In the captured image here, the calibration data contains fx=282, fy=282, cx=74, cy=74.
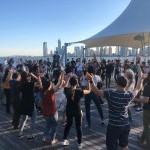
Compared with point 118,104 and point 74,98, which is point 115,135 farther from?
point 74,98

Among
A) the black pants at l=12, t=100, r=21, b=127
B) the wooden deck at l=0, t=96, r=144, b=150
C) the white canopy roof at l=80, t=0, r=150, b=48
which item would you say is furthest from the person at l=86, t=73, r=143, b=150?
the white canopy roof at l=80, t=0, r=150, b=48

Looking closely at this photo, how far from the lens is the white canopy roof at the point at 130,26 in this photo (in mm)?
13205

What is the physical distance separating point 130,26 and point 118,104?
10392mm

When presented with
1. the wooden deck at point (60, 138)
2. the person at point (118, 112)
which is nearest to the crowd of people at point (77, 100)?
the person at point (118, 112)

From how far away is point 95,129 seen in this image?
23.4 feet

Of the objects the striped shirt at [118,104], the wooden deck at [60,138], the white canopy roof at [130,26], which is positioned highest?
the white canopy roof at [130,26]

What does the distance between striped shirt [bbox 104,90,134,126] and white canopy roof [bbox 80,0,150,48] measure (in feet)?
29.5

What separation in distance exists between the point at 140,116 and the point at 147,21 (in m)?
6.30

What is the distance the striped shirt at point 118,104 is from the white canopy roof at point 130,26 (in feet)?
29.5

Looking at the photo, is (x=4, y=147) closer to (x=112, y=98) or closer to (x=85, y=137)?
(x=85, y=137)

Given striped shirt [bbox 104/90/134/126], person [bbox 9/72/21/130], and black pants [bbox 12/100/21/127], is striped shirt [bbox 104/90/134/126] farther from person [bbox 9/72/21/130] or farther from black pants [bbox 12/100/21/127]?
black pants [bbox 12/100/21/127]

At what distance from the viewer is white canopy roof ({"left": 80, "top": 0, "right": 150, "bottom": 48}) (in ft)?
43.3

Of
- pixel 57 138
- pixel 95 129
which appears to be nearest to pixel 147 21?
pixel 95 129

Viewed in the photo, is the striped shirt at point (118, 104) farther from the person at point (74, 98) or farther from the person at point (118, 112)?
the person at point (74, 98)
